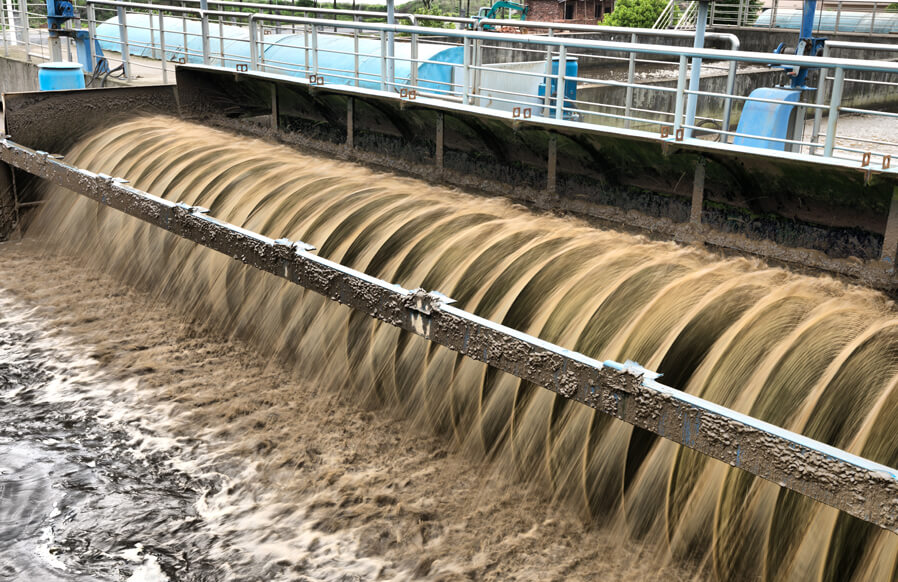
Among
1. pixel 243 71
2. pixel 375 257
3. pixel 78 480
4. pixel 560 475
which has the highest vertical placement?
pixel 243 71

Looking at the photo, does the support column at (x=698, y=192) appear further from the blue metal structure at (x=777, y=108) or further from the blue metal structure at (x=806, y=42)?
the blue metal structure at (x=806, y=42)

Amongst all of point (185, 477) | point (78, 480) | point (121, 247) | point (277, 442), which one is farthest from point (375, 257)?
point (121, 247)

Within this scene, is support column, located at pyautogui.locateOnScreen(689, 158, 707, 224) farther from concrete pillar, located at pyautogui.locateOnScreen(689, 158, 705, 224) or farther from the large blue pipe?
the large blue pipe

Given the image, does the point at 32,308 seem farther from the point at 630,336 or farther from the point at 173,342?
the point at 630,336

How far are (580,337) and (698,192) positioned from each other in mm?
1864

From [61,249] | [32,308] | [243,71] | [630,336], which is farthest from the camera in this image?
[243,71]

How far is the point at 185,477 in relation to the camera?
6035 mm

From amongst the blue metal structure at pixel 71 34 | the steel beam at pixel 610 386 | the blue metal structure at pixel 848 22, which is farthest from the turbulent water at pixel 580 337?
the blue metal structure at pixel 848 22

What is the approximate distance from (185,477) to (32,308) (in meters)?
3.85

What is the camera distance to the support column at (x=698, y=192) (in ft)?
22.2

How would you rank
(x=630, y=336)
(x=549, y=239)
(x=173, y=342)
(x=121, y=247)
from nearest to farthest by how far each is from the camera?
(x=630, y=336) → (x=549, y=239) → (x=173, y=342) → (x=121, y=247)

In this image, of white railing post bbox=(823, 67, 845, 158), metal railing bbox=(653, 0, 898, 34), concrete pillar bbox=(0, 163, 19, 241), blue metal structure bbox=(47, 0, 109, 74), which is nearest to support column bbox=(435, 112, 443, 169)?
white railing post bbox=(823, 67, 845, 158)

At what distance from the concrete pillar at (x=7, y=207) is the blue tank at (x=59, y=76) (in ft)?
5.73

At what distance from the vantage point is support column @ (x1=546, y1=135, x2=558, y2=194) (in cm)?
775
